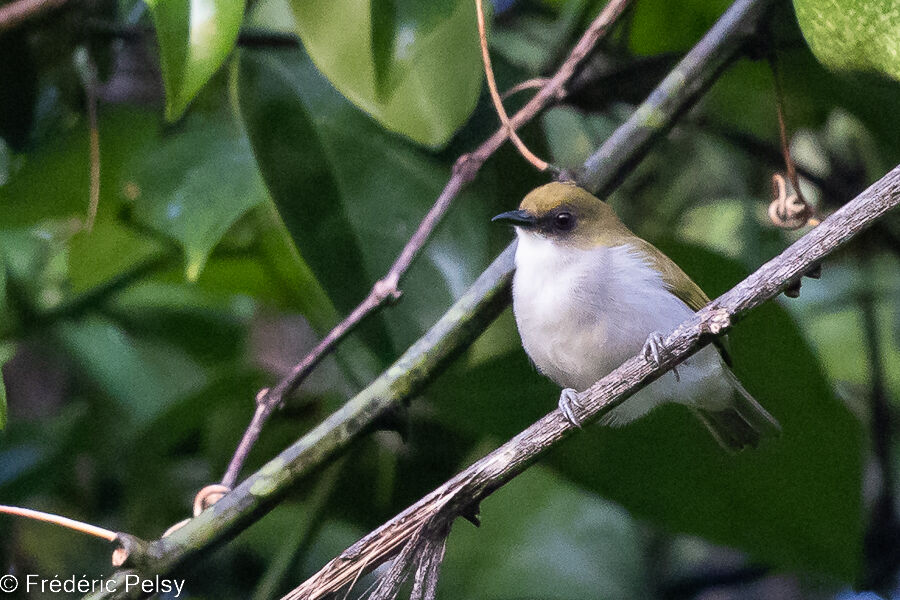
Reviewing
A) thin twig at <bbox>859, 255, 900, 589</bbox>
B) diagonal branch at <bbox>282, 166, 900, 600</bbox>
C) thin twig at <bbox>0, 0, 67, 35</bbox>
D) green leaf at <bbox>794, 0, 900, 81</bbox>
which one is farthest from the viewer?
thin twig at <bbox>859, 255, 900, 589</bbox>

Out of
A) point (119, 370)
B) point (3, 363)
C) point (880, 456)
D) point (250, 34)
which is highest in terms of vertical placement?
point (250, 34)

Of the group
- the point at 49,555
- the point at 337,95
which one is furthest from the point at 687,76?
the point at 49,555

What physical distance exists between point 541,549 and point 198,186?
472mm

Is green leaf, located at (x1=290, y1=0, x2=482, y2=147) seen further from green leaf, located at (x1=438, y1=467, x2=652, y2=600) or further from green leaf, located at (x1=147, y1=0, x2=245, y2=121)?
green leaf, located at (x1=438, y1=467, x2=652, y2=600)

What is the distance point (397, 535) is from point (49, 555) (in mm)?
614

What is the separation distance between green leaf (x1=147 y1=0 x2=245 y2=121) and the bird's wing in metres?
0.32

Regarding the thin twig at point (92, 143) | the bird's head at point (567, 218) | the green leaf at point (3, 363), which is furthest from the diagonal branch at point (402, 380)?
the thin twig at point (92, 143)

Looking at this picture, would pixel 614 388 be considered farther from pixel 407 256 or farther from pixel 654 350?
pixel 407 256

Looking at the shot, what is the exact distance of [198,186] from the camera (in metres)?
0.84

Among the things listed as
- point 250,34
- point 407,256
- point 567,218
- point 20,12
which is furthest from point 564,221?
point 20,12

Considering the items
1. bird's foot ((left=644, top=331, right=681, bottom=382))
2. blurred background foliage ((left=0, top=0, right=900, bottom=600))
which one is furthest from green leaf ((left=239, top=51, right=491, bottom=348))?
bird's foot ((left=644, top=331, right=681, bottom=382))

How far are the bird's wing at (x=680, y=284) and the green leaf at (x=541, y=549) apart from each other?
0.24 meters

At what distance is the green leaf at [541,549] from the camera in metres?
0.81

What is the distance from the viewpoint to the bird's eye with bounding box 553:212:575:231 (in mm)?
639
